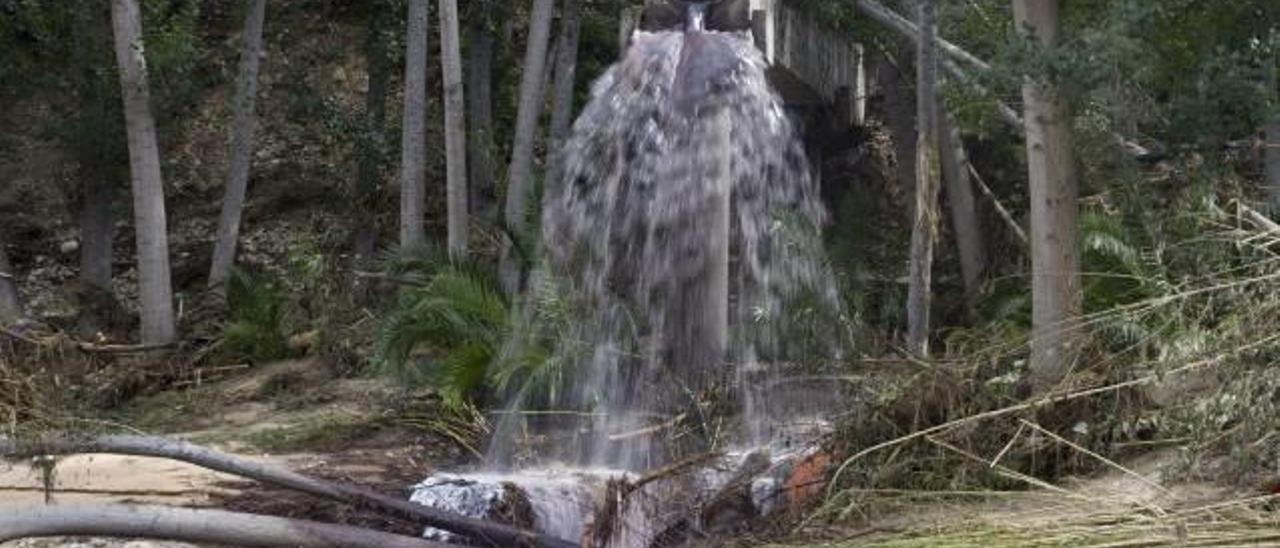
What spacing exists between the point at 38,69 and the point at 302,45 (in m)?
6.70

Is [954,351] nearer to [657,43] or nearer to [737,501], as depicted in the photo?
[737,501]

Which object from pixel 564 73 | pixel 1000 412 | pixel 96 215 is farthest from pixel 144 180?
Result: pixel 1000 412

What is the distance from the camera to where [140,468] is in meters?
10.7

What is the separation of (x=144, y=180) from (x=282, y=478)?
396 inches

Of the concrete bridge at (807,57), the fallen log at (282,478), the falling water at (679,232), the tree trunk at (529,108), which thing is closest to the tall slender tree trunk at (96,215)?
the tree trunk at (529,108)

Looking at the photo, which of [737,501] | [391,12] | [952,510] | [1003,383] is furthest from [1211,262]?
[391,12]

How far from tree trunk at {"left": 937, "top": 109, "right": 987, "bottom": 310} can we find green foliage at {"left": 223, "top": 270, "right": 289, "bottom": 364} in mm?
7245

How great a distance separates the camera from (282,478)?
9273mm

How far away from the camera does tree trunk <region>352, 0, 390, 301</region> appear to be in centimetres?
2214

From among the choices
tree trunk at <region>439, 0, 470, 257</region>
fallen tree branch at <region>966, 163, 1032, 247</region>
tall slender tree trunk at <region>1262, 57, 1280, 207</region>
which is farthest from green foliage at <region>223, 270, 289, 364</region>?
tall slender tree trunk at <region>1262, 57, 1280, 207</region>

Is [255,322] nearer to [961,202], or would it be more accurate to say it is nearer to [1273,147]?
[961,202]

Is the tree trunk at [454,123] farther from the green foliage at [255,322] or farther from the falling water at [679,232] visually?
the falling water at [679,232]

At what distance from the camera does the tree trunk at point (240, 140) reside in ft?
67.0

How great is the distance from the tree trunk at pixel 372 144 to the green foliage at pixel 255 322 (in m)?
2.25
